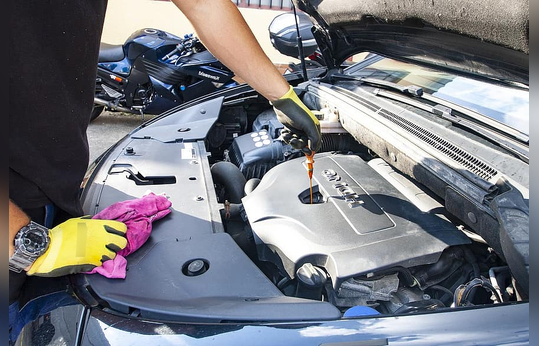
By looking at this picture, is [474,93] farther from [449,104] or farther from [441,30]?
[441,30]

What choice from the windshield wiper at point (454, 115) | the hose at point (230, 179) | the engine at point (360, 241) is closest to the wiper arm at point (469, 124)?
the windshield wiper at point (454, 115)

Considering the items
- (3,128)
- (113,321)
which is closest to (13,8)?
(3,128)

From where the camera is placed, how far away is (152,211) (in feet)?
4.38

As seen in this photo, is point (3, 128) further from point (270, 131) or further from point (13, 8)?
point (270, 131)

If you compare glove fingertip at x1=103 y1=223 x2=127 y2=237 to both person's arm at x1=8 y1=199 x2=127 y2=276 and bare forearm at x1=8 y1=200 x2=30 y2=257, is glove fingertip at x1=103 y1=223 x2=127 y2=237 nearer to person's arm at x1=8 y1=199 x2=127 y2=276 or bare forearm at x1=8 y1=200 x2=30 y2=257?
person's arm at x1=8 y1=199 x2=127 y2=276

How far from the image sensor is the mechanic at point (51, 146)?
39.6 inches

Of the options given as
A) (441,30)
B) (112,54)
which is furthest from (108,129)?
(441,30)

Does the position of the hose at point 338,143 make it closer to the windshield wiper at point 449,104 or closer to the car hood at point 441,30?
the windshield wiper at point 449,104

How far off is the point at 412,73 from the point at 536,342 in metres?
1.52

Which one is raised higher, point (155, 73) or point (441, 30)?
point (441, 30)

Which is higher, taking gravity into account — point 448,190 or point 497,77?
point 497,77

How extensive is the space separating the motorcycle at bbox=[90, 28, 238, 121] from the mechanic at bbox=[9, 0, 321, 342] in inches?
130

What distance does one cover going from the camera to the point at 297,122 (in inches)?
61.7

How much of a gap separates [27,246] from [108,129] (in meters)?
4.17
